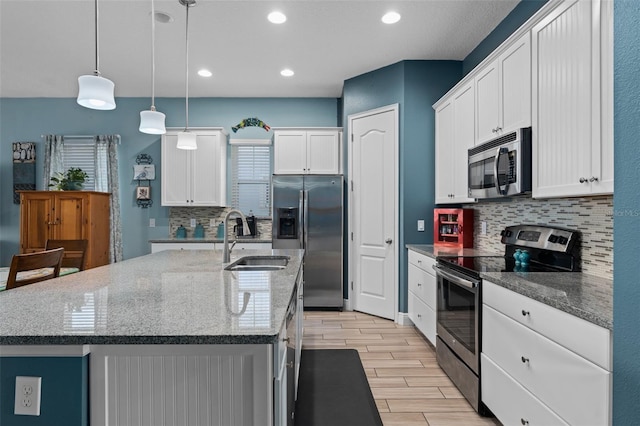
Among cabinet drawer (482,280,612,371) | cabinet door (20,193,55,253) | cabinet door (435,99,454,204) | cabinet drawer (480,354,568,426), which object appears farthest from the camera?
cabinet door (20,193,55,253)

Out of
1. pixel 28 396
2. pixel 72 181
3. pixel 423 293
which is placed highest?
pixel 72 181

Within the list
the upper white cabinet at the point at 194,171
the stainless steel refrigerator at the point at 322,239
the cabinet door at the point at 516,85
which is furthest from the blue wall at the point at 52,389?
the upper white cabinet at the point at 194,171

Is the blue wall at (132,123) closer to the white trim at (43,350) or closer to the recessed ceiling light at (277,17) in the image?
the recessed ceiling light at (277,17)

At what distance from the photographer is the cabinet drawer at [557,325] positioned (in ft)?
4.12

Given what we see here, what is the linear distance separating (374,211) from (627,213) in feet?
10.5

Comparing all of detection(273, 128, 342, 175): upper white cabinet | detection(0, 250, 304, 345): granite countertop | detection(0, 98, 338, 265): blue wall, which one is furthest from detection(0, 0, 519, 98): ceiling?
detection(0, 250, 304, 345): granite countertop

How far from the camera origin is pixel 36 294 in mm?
1475

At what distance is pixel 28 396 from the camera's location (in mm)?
1014

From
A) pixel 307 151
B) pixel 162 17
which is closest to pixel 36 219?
pixel 162 17

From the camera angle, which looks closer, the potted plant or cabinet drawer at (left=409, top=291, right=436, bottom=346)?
cabinet drawer at (left=409, top=291, right=436, bottom=346)

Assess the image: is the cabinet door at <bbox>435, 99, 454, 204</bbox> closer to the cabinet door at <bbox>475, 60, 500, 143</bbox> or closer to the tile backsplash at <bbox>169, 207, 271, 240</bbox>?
the cabinet door at <bbox>475, 60, 500, 143</bbox>

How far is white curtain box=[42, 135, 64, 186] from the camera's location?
5.23 meters

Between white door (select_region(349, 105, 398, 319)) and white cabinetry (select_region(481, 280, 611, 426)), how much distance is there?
6.74 ft

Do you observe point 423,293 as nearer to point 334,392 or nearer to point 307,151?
point 334,392
